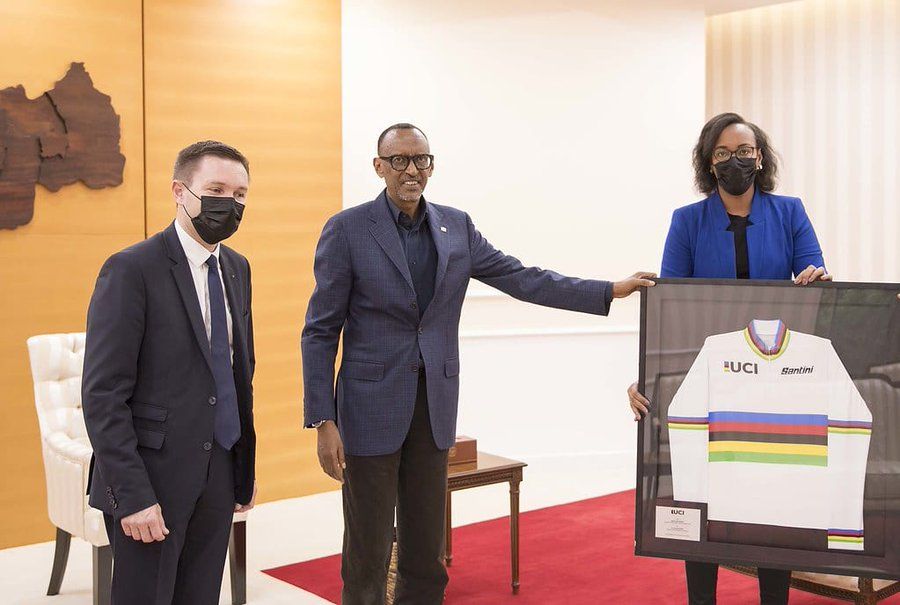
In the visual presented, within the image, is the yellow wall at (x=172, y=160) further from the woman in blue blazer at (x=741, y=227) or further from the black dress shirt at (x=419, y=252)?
the woman in blue blazer at (x=741, y=227)

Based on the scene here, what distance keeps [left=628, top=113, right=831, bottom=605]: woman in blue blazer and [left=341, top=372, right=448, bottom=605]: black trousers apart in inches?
25.8

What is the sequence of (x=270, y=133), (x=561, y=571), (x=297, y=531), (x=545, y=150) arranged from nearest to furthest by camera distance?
1. (x=561, y=571)
2. (x=297, y=531)
3. (x=270, y=133)
4. (x=545, y=150)

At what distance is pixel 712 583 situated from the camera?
115 inches

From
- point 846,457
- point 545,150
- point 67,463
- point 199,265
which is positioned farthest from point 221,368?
point 545,150

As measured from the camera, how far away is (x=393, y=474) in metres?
2.96

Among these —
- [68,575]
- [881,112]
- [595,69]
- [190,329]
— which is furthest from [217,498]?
[881,112]

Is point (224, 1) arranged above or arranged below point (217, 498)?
above

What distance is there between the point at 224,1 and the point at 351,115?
0.98 metres

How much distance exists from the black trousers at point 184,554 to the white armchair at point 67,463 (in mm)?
1517

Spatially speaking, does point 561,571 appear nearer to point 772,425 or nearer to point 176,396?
point 772,425

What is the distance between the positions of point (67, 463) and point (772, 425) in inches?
107

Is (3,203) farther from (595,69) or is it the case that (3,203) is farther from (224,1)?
(595,69)

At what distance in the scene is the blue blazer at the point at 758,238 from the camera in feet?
9.76

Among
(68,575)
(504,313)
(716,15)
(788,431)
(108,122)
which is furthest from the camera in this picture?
(716,15)
